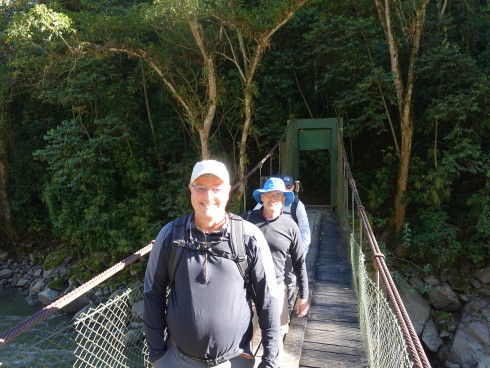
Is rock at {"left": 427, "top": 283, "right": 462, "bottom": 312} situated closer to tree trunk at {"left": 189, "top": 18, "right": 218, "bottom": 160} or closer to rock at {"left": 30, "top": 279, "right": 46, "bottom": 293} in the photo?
tree trunk at {"left": 189, "top": 18, "right": 218, "bottom": 160}

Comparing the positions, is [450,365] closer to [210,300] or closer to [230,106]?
[210,300]

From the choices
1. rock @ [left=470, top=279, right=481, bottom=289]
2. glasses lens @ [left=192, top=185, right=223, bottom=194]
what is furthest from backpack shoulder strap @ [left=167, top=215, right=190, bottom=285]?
rock @ [left=470, top=279, right=481, bottom=289]

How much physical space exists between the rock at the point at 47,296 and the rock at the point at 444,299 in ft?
20.4

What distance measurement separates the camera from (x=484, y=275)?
5559 mm

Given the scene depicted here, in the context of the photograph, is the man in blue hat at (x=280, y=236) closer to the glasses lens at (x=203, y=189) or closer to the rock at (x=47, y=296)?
the glasses lens at (x=203, y=189)

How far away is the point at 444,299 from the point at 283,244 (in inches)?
196

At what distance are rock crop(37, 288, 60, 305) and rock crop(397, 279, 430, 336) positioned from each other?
18.9 feet

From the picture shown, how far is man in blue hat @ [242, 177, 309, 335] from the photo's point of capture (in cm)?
154

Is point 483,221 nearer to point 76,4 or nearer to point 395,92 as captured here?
point 395,92

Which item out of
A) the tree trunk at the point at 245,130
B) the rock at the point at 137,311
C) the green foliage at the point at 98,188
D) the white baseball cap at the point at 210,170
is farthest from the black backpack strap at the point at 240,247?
the green foliage at the point at 98,188

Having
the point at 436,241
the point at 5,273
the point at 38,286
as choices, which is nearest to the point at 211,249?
the point at 436,241

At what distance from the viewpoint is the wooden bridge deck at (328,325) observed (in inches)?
74.9

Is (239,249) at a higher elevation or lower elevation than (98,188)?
higher

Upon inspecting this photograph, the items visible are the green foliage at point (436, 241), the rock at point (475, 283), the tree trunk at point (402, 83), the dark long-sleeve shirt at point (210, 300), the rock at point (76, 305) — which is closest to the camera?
the dark long-sleeve shirt at point (210, 300)
